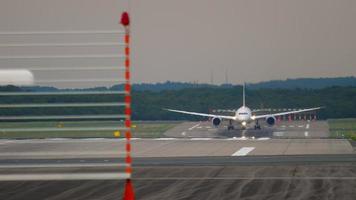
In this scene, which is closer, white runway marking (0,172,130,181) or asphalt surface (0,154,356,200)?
white runway marking (0,172,130,181)

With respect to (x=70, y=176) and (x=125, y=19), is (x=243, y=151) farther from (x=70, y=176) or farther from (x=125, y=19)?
(x=125, y=19)

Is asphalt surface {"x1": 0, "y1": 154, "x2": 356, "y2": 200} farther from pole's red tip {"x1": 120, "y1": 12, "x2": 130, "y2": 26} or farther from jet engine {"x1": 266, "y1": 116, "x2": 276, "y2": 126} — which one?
jet engine {"x1": 266, "y1": 116, "x2": 276, "y2": 126}

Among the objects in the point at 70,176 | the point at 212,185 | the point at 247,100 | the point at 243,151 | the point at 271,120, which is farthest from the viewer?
the point at 247,100

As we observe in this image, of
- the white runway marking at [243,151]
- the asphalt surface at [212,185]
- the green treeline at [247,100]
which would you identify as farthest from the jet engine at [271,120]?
the asphalt surface at [212,185]

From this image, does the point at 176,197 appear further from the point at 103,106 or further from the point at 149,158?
the point at 149,158

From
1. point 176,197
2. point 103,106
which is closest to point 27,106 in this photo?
point 103,106

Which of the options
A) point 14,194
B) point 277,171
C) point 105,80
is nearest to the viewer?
point 105,80

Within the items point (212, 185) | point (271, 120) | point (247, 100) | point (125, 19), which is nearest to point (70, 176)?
point (125, 19)

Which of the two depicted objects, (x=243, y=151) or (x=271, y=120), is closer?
(x=243, y=151)

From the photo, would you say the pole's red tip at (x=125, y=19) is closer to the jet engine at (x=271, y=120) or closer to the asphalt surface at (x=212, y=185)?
the asphalt surface at (x=212, y=185)

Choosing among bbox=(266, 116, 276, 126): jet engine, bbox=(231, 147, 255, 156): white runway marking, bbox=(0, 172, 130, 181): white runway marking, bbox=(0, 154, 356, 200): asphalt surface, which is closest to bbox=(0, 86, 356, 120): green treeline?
bbox=(266, 116, 276, 126): jet engine

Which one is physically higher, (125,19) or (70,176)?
(125,19)

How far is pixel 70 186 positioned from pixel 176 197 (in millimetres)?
3961

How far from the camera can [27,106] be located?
7488 millimetres
